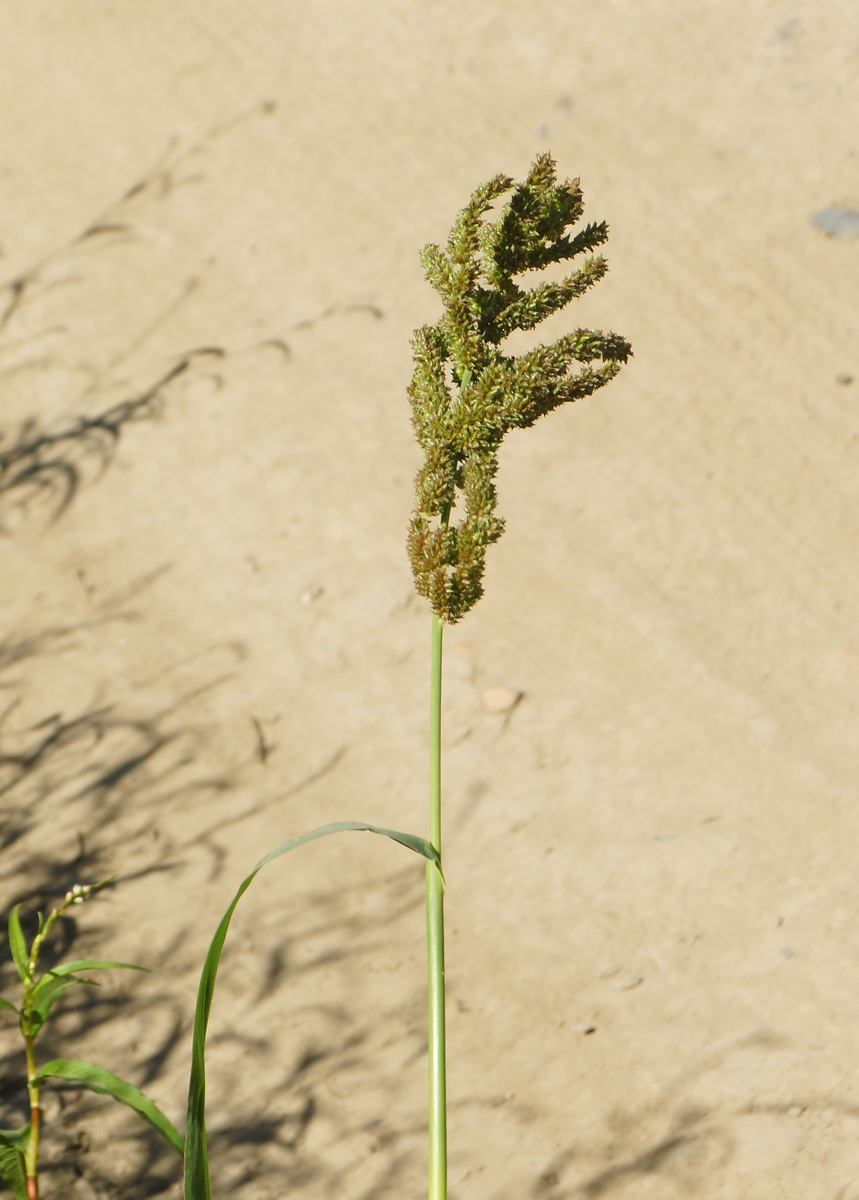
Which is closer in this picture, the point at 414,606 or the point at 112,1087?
the point at 112,1087

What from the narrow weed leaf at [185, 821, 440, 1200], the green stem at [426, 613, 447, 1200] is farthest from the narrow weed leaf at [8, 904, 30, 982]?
the green stem at [426, 613, 447, 1200]

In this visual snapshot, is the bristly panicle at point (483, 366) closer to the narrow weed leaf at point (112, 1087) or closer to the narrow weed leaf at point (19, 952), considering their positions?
the narrow weed leaf at point (19, 952)

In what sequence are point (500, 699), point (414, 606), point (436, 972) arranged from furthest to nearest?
point (414, 606), point (500, 699), point (436, 972)

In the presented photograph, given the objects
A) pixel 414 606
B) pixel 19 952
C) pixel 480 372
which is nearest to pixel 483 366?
pixel 480 372

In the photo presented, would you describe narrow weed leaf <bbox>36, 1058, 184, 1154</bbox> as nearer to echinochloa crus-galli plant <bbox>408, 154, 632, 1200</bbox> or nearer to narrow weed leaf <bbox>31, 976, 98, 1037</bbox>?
narrow weed leaf <bbox>31, 976, 98, 1037</bbox>

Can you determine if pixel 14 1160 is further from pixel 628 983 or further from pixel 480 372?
pixel 628 983

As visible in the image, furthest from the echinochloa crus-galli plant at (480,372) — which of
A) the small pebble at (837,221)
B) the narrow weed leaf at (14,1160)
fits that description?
the small pebble at (837,221)
